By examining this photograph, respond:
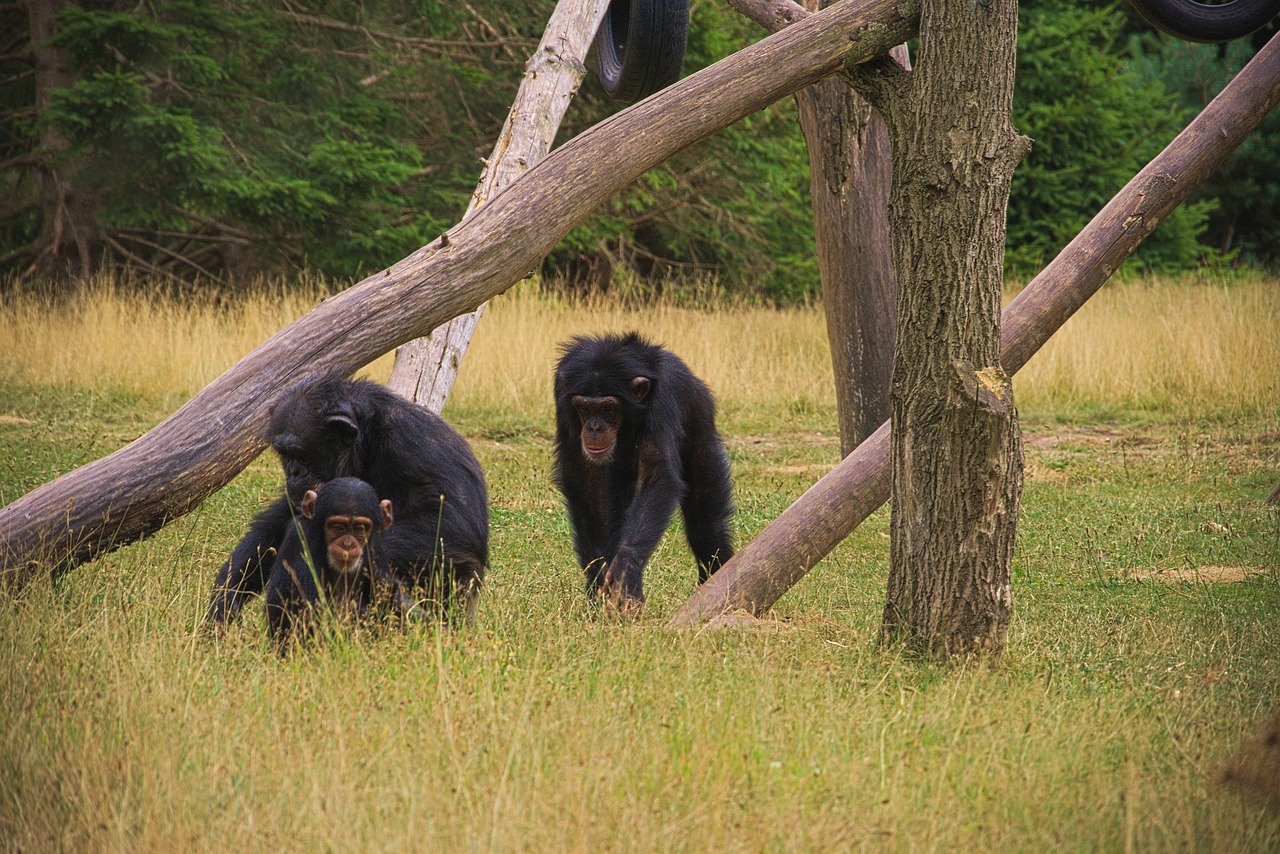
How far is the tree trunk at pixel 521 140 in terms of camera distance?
7.92m

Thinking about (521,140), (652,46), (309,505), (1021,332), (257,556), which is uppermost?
(652,46)

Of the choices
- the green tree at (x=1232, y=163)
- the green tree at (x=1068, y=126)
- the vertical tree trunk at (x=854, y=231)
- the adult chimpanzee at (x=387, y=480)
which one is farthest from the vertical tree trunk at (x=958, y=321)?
the green tree at (x=1232, y=163)

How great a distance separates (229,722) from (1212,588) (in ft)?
Answer: 16.8

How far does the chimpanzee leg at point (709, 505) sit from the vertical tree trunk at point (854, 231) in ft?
7.28

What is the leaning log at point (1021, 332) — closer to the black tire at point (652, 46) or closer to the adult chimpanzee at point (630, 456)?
the adult chimpanzee at point (630, 456)

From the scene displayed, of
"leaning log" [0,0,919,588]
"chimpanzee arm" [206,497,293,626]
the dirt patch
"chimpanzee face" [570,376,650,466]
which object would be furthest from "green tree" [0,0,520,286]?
the dirt patch

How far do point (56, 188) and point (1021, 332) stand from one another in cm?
1708

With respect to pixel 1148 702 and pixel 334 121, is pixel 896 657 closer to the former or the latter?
pixel 1148 702

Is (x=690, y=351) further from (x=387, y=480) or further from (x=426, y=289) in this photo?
(x=426, y=289)

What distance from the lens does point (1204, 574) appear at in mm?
6965

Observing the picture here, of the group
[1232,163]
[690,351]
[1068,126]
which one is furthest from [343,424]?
[1232,163]

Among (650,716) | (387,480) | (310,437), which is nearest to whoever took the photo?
(650,716)

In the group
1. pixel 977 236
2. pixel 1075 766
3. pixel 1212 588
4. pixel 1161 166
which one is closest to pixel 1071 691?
pixel 1075 766

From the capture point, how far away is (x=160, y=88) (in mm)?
18547
